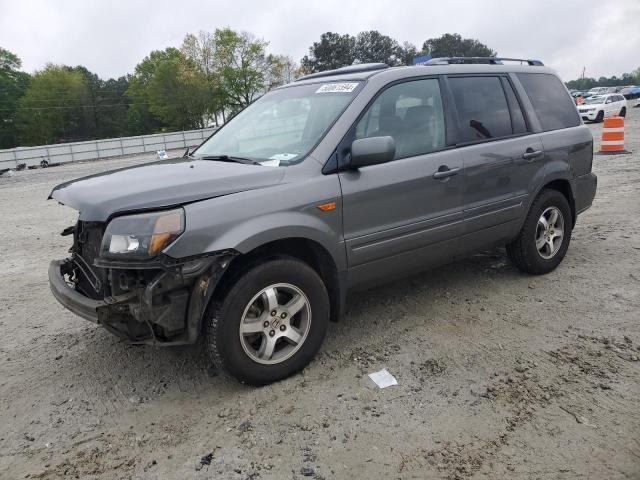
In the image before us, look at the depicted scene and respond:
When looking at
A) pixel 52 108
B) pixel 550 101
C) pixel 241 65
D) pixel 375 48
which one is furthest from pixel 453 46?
pixel 550 101

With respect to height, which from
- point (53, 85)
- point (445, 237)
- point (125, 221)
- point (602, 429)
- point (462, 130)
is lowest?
point (602, 429)

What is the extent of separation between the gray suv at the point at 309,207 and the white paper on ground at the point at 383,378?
44cm

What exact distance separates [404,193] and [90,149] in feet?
136

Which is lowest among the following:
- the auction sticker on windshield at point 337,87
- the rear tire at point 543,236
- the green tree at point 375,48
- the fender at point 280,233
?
the rear tire at point 543,236

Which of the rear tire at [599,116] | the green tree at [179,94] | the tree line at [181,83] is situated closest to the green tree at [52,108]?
the tree line at [181,83]

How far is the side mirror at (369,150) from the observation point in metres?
3.46

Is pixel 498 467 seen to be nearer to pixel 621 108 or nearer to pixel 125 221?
pixel 125 221

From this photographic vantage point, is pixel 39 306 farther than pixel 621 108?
No

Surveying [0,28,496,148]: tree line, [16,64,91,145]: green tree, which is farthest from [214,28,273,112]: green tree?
[16,64,91,145]: green tree

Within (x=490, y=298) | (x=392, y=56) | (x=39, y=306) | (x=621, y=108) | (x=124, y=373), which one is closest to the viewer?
(x=124, y=373)

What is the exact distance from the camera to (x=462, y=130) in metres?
4.32

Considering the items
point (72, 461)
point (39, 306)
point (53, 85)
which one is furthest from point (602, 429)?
point (53, 85)

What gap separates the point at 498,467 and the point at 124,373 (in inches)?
97.8

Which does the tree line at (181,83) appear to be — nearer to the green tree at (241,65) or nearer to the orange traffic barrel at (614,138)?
the green tree at (241,65)
